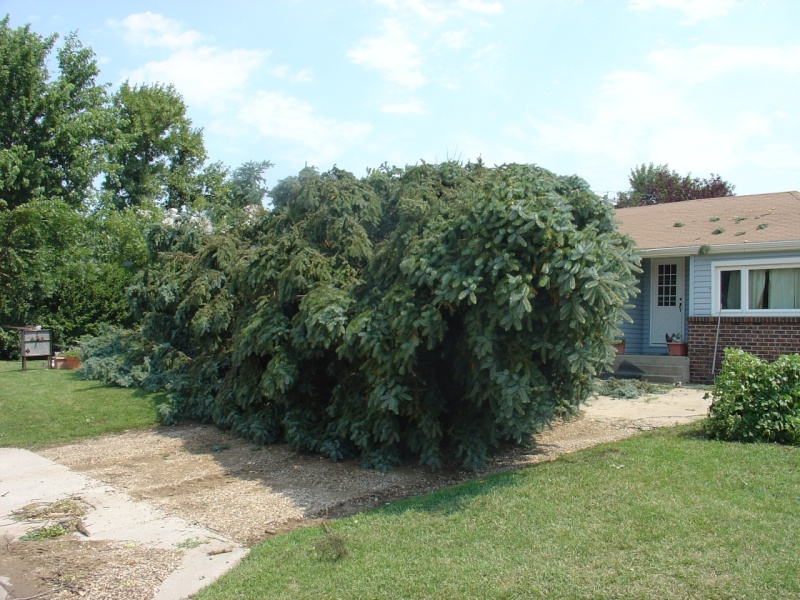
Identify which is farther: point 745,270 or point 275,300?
point 745,270

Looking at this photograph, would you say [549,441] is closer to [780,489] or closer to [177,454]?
[780,489]

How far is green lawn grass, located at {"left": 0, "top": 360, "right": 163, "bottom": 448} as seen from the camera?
33.2 feet

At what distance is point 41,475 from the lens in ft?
26.1

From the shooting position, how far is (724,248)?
43.6ft

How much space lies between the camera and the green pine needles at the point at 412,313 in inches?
244

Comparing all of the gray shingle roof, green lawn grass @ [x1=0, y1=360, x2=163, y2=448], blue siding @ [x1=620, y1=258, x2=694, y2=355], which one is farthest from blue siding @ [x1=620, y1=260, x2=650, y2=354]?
green lawn grass @ [x1=0, y1=360, x2=163, y2=448]

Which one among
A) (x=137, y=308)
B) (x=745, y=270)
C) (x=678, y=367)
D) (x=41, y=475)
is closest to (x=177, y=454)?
(x=41, y=475)

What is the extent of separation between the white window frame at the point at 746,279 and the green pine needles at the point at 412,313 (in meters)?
6.93

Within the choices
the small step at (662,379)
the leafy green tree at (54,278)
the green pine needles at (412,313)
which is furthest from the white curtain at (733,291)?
the leafy green tree at (54,278)

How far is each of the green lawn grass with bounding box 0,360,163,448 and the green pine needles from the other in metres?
0.99

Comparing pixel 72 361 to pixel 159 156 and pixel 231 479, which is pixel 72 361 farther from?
pixel 159 156

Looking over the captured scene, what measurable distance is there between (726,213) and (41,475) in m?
14.4

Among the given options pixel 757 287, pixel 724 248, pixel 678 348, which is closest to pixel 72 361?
pixel 678 348

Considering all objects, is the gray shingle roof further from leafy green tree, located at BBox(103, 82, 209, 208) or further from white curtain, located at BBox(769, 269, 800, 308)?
leafy green tree, located at BBox(103, 82, 209, 208)
